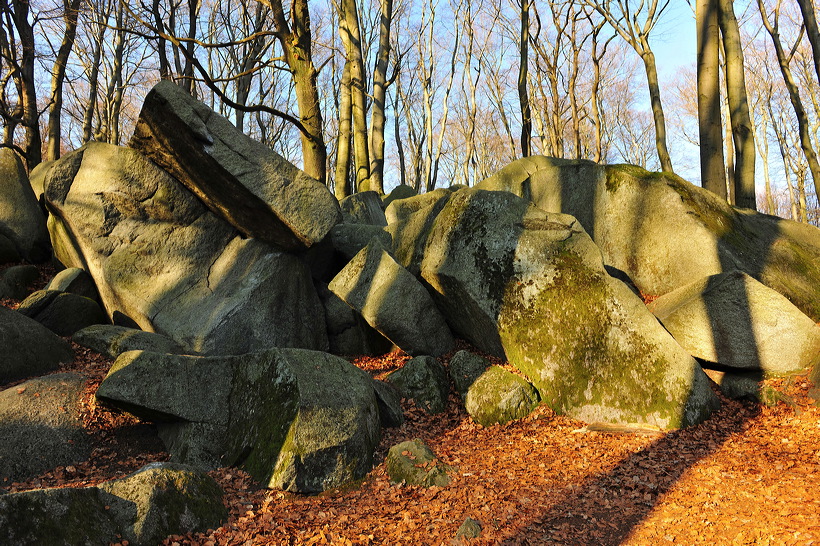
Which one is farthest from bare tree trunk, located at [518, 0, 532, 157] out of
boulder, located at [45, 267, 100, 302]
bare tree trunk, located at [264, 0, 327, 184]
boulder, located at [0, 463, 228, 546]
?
boulder, located at [0, 463, 228, 546]

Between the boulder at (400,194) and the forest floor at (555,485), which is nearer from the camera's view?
the forest floor at (555,485)

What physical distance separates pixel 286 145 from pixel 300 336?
34.3m

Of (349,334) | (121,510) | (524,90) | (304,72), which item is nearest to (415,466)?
(121,510)

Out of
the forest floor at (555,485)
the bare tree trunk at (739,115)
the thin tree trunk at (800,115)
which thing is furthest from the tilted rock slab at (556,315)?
the thin tree trunk at (800,115)

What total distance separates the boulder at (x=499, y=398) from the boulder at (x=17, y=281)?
26.3 feet

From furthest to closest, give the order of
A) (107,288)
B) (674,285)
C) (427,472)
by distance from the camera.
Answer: (674,285) → (107,288) → (427,472)

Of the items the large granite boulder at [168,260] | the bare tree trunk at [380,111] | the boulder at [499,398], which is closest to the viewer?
the boulder at [499,398]

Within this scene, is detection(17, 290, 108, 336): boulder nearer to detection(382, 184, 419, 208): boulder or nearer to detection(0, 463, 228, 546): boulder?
detection(0, 463, 228, 546): boulder

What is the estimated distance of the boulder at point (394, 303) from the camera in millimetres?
8195

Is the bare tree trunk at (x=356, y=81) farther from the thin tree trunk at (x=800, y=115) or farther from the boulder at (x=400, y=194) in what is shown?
the thin tree trunk at (x=800, y=115)

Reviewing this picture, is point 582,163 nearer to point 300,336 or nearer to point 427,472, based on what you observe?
point 300,336

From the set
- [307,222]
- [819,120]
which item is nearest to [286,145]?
[819,120]

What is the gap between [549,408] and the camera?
746cm

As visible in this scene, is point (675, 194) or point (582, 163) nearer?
point (675, 194)
